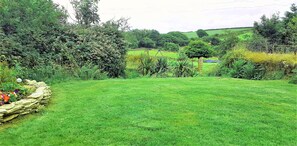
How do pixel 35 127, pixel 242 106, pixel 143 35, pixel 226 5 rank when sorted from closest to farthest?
pixel 35 127
pixel 242 106
pixel 226 5
pixel 143 35

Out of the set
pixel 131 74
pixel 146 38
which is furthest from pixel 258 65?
pixel 146 38

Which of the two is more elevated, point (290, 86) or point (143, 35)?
point (143, 35)

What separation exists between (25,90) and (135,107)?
2345mm

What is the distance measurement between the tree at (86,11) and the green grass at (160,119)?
24.9 feet

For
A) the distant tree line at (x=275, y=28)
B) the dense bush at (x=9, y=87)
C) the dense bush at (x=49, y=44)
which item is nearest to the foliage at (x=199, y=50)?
the distant tree line at (x=275, y=28)

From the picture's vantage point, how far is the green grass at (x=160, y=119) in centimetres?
353

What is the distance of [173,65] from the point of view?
41.5ft

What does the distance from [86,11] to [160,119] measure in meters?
10.3

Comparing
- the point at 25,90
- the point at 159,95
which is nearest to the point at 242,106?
the point at 159,95

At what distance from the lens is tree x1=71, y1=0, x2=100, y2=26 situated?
42.8ft

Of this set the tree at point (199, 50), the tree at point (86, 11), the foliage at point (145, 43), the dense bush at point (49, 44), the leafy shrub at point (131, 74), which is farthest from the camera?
the tree at point (199, 50)

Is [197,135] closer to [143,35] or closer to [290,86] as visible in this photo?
[290,86]

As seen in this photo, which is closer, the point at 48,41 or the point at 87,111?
the point at 87,111

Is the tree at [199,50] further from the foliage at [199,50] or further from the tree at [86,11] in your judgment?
the tree at [86,11]
